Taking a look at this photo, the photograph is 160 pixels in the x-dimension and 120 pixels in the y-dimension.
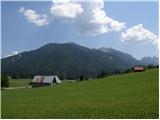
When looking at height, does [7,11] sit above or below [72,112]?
above

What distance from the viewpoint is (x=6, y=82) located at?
77750mm

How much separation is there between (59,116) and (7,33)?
22.1ft

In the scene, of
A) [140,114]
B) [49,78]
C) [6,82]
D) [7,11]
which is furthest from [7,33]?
[49,78]

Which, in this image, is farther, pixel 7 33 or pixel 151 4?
pixel 7 33

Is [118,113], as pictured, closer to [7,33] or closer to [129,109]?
[129,109]

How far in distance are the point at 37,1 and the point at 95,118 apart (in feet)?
18.7

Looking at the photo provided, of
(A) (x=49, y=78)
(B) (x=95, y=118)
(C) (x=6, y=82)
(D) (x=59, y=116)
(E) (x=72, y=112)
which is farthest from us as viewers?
(A) (x=49, y=78)

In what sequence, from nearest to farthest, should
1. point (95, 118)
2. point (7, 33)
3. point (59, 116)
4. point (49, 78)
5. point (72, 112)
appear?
point (95, 118) → point (59, 116) → point (72, 112) → point (7, 33) → point (49, 78)

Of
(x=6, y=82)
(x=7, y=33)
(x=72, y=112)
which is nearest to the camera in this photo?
(x=72, y=112)

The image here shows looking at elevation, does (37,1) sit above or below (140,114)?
above

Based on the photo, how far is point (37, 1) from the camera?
52.4 feet

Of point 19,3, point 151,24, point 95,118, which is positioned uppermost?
point 19,3

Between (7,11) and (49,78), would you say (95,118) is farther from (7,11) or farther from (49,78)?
(49,78)

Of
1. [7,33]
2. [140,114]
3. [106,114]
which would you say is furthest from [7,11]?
[140,114]
